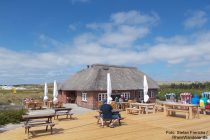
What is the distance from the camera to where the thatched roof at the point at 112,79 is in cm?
2696

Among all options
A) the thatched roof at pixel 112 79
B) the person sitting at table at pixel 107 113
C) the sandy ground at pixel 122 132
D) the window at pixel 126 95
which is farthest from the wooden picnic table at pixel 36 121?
the window at pixel 126 95

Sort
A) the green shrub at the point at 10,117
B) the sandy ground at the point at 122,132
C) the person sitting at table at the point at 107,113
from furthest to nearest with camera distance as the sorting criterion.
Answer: the green shrub at the point at 10,117, the person sitting at table at the point at 107,113, the sandy ground at the point at 122,132

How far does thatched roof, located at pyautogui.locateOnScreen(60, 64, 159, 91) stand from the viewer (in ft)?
88.4

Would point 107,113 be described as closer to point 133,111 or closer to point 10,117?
point 133,111

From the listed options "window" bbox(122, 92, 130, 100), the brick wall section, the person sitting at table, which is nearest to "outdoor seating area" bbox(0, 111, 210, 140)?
the person sitting at table

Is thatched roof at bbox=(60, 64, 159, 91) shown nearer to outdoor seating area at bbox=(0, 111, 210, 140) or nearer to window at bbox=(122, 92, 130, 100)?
window at bbox=(122, 92, 130, 100)

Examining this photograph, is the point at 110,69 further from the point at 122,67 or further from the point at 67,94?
the point at 67,94

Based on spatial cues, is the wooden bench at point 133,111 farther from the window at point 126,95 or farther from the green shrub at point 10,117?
the window at point 126,95

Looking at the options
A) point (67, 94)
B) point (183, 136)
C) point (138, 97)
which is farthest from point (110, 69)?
point (183, 136)

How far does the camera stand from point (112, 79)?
28734 mm

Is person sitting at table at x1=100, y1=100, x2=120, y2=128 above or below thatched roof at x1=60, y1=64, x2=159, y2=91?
below

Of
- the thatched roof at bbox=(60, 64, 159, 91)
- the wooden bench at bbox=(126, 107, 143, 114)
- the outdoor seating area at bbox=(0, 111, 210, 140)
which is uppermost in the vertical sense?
the thatched roof at bbox=(60, 64, 159, 91)

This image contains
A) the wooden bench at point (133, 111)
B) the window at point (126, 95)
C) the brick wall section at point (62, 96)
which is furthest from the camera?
the brick wall section at point (62, 96)

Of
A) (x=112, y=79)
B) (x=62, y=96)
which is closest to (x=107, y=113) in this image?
(x=112, y=79)
